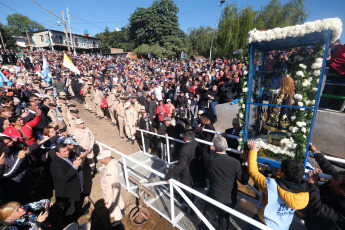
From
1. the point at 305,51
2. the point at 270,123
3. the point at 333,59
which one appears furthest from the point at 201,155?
the point at 333,59

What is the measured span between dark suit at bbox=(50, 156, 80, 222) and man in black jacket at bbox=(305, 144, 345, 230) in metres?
4.19

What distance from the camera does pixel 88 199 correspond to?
4.55 meters

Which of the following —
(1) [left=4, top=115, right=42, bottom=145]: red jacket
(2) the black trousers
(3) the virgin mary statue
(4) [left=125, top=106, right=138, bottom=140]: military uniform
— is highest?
(3) the virgin mary statue

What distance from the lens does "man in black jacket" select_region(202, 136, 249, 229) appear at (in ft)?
9.39

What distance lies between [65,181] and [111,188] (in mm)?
935

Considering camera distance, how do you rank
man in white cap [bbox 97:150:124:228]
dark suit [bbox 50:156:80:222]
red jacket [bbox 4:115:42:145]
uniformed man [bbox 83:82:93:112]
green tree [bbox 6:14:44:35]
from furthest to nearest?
green tree [bbox 6:14:44:35]
uniformed man [bbox 83:82:93:112]
red jacket [bbox 4:115:42:145]
man in white cap [bbox 97:150:124:228]
dark suit [bbox 50:156:80:222]

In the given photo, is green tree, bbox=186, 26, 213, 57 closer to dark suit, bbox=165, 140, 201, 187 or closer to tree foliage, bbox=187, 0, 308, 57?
tree foliage, bbox=187, 0, 308, 57

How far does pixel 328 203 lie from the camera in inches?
88.2

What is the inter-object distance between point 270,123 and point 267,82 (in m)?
1.12

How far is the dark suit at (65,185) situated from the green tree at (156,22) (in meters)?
34.0

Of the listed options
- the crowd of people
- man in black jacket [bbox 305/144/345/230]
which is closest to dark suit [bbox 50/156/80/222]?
the crowd of people

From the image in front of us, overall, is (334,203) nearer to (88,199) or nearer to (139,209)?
(139,209)

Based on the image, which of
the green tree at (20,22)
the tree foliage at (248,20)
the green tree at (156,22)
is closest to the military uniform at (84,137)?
the tree foliage at (248,20)

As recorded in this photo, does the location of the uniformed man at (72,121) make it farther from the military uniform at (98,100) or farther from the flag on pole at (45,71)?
the flag on pole at (45,71)
